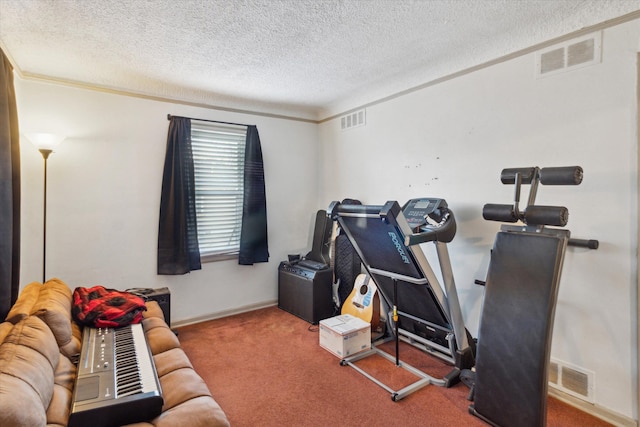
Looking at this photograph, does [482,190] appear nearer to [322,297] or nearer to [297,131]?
[322,297]

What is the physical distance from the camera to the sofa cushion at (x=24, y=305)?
1819mm

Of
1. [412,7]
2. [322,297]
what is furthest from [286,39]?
[322,297]

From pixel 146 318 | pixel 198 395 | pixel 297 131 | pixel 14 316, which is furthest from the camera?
pixel 297 131

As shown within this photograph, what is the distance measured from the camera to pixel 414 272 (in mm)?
2428

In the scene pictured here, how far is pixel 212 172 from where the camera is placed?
3930mm

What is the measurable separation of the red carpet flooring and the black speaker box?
28 cm

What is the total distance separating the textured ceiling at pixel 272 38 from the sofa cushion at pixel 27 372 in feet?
6.20

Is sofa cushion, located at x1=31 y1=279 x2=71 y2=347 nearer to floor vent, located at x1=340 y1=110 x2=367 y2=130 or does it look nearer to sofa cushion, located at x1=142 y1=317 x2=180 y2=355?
sofa cushion, located at x1=142 y1=317 x2=180 y2=355

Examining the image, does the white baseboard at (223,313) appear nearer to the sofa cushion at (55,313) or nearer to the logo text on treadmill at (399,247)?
the sofa cushion at (55,313)

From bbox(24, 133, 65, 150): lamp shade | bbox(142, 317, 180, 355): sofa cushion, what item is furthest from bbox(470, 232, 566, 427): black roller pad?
bbox(24, 133, 65, 150): lamp shade

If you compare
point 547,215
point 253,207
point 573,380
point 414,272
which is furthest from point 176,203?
point 573,380

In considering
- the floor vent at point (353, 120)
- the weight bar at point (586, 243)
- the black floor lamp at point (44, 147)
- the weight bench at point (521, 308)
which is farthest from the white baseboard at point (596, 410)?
the black floor lamp at point (44, 147)

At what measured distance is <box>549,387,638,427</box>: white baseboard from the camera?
2047 mm

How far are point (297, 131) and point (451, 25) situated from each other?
2.52 metres
